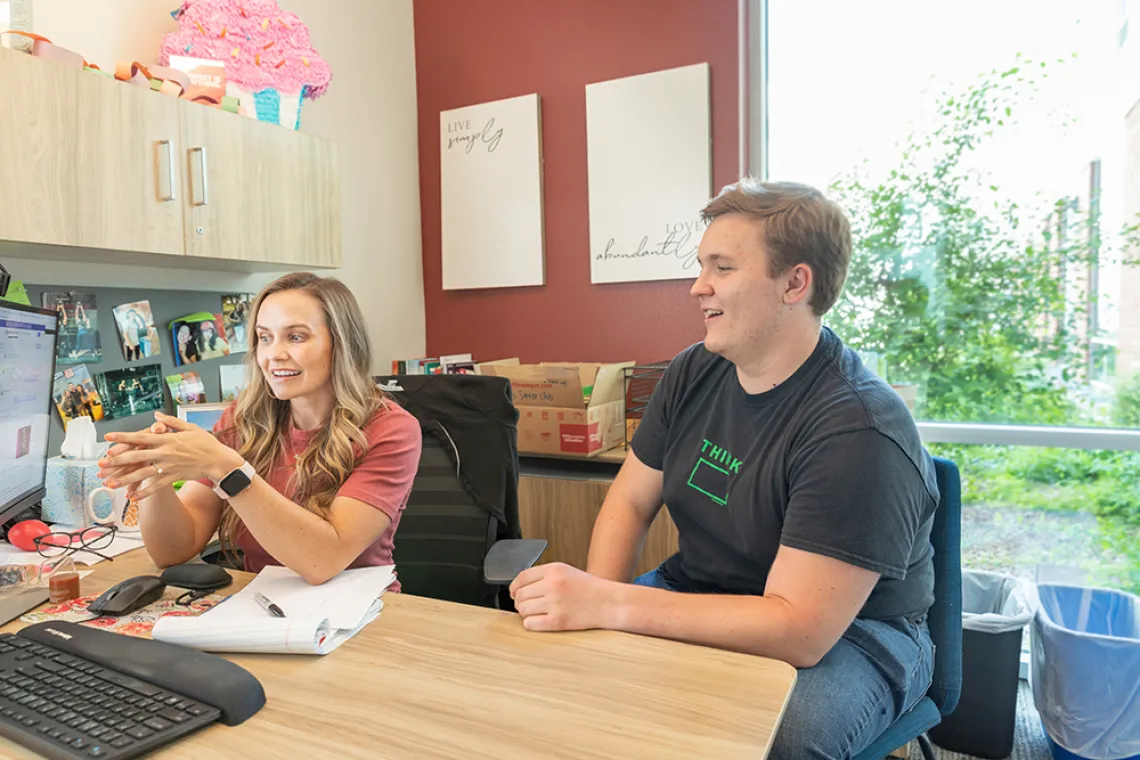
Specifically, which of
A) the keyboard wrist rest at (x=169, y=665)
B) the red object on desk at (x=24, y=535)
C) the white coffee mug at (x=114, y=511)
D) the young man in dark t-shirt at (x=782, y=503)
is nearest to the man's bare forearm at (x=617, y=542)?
the young man in dark t-shirt at (x=782, y=503)

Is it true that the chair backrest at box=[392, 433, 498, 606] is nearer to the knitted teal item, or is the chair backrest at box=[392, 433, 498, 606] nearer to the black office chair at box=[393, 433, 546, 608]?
the black office chair at box=[393, 433, 546, 608]

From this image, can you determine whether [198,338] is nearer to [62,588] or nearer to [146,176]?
[146,176]

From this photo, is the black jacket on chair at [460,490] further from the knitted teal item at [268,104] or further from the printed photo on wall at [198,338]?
the knitted teal item at [268,104]

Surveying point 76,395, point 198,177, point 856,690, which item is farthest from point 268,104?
point 856,690

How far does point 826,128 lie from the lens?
2.64 metres

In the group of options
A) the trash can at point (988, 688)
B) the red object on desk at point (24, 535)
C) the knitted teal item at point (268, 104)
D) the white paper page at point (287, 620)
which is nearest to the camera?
the white paper page at point (287, 620)

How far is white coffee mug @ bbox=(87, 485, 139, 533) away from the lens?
1.70 meters

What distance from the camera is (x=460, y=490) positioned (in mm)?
1817

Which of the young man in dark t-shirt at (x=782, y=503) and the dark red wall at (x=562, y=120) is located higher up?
the dark red wall at (x=562, y=120)

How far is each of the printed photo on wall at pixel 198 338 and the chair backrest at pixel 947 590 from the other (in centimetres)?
203

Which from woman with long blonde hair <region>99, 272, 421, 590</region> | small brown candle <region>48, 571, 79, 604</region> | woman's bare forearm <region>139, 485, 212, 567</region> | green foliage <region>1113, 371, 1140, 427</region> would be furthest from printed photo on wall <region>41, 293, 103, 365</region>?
green foliage <region>1113, 371, 1140, 427</region>

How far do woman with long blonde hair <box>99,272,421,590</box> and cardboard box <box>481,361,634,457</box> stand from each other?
0.93m

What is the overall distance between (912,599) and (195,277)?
83.5 inches

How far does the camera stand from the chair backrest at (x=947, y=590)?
4.55 ft
